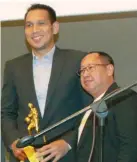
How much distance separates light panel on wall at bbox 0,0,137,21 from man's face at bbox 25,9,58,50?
0.34 metres

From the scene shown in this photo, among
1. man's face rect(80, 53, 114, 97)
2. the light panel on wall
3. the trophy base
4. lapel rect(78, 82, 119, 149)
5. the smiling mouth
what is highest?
the light panel on wall

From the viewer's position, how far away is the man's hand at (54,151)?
1.91m

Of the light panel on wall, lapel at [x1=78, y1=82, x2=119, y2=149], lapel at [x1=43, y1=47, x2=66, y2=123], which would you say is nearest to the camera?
lapel at [x1=78, y1=82, x2=119, y2=149]

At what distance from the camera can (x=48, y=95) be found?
Answer: 6.93 feet

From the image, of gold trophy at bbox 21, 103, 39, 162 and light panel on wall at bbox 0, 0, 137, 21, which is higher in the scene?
light panel on wall at bbox 0, 0, 137, 21

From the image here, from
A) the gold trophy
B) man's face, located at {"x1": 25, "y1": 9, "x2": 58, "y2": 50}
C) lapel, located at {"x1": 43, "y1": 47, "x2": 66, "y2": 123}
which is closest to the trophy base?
the gold trophy

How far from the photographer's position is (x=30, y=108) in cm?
208

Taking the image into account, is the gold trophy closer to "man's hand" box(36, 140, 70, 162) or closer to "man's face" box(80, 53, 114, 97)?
"man's hand" box(36, 140, 70, 162)

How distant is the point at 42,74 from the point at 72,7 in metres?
0.55

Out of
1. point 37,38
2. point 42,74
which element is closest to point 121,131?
point 42,74

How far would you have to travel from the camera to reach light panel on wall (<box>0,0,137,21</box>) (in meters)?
2.39

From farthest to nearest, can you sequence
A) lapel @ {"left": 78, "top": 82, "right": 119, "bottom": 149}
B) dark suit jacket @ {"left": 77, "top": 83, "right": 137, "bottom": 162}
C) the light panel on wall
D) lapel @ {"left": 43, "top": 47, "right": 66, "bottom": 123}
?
the light panel on wall → lapel @ {"left": 43, "top": 47, "right": 66, "bottom": 123} → lapel @ {"left": 78, "top": 82, "right": 119, "bottom": 149} → dark suit jacket @ {"left": 77, "top": 83, "right": 137, "bottom": 162}

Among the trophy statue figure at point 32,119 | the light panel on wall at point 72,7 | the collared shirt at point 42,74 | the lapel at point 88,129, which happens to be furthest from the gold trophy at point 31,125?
the light panel on wall at point 72,7

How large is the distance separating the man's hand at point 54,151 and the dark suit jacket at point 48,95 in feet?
0.35
